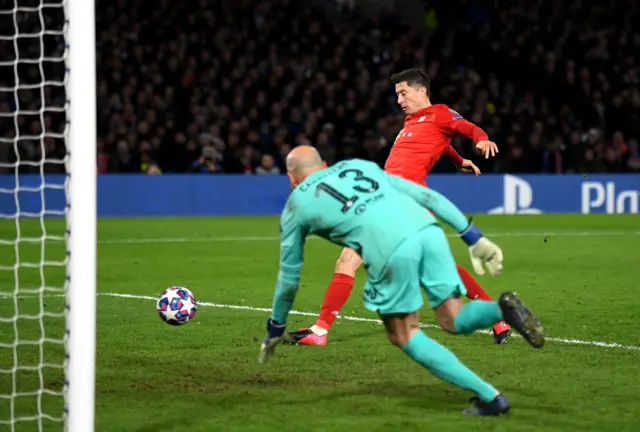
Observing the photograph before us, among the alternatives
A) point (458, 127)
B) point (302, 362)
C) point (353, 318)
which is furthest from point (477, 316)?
point (353, 318)

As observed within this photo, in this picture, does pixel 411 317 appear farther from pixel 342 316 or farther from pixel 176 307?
pixel 342 316

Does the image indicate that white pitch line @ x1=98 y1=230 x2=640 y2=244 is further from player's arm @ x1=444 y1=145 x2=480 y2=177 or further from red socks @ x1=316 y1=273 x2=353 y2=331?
red socks @ x1=316 y1=273 x2=353 y2=331

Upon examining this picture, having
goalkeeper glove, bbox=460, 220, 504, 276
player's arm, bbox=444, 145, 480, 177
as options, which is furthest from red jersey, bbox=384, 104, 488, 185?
goalkeeper glove, bbox=460, 220, 504, 276

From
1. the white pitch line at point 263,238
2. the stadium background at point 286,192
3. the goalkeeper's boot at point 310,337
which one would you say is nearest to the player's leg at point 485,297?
the stadium background at point 286,192

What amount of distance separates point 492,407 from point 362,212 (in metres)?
1.15

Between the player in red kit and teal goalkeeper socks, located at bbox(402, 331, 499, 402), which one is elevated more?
the player in red kit

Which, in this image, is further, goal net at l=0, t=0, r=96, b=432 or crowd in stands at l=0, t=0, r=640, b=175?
crowd in stands at l=0, t=0, r=640, b=175

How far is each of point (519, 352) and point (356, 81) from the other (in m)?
19.4

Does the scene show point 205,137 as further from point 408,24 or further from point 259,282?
point 259,282

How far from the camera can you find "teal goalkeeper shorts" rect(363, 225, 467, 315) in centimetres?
548

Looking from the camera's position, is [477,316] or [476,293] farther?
[476,293]

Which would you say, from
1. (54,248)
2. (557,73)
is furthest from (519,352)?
(557,73)

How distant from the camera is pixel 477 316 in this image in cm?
572

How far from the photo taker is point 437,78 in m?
27.6
